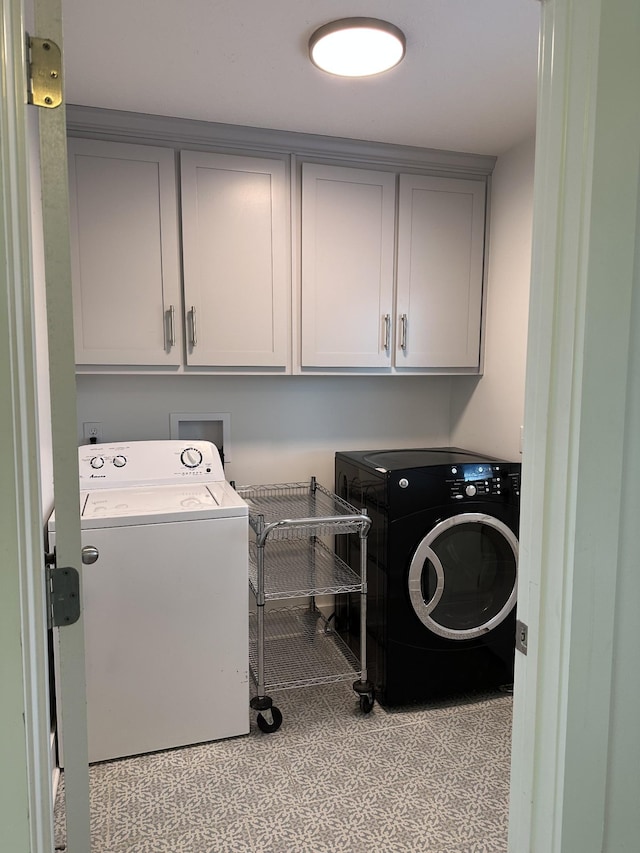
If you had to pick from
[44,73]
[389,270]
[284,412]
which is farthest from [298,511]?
[44,73]

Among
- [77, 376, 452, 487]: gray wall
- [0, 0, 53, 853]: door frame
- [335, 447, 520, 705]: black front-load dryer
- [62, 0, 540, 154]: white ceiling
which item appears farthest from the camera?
[77, 376, 452, 487]: gray wall

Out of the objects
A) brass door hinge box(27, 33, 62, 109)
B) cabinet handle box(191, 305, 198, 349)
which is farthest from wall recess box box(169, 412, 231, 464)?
brass door hinge box(27, 33, 62, 109)

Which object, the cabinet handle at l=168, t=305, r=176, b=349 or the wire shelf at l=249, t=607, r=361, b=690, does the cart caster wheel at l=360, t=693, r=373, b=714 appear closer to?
the wire shelf at l=249, t=607, r=361, b=690

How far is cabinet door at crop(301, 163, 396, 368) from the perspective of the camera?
2393 millimetres

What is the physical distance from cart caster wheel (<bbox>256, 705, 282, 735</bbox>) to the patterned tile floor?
28 mm

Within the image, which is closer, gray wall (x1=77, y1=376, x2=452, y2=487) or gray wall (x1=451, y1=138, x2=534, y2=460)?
gray wall (x1=451, y1=138, x2=534, y2=460)

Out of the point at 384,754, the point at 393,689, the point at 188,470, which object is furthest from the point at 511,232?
the point at 384,754

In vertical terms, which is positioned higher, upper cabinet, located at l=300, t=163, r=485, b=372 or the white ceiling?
the white ceiling

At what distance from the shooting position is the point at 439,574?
2.25 metres

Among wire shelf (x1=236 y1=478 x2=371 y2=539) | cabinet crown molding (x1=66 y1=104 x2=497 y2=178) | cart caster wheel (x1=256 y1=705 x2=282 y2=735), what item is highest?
cabinet crown molding (x1=66 y1=104 x2=497 y2=178)

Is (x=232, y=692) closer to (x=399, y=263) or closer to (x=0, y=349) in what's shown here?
(x=0, y=349)

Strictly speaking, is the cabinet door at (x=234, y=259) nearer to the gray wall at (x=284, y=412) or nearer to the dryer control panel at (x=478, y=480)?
the gray wall at (x=284, y=412)

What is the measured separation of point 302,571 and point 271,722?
26.0 inches

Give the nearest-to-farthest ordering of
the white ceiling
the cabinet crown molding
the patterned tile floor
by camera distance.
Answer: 1. the white ceiling
2. the patterned tile floor
3. the cabinet crown molding
